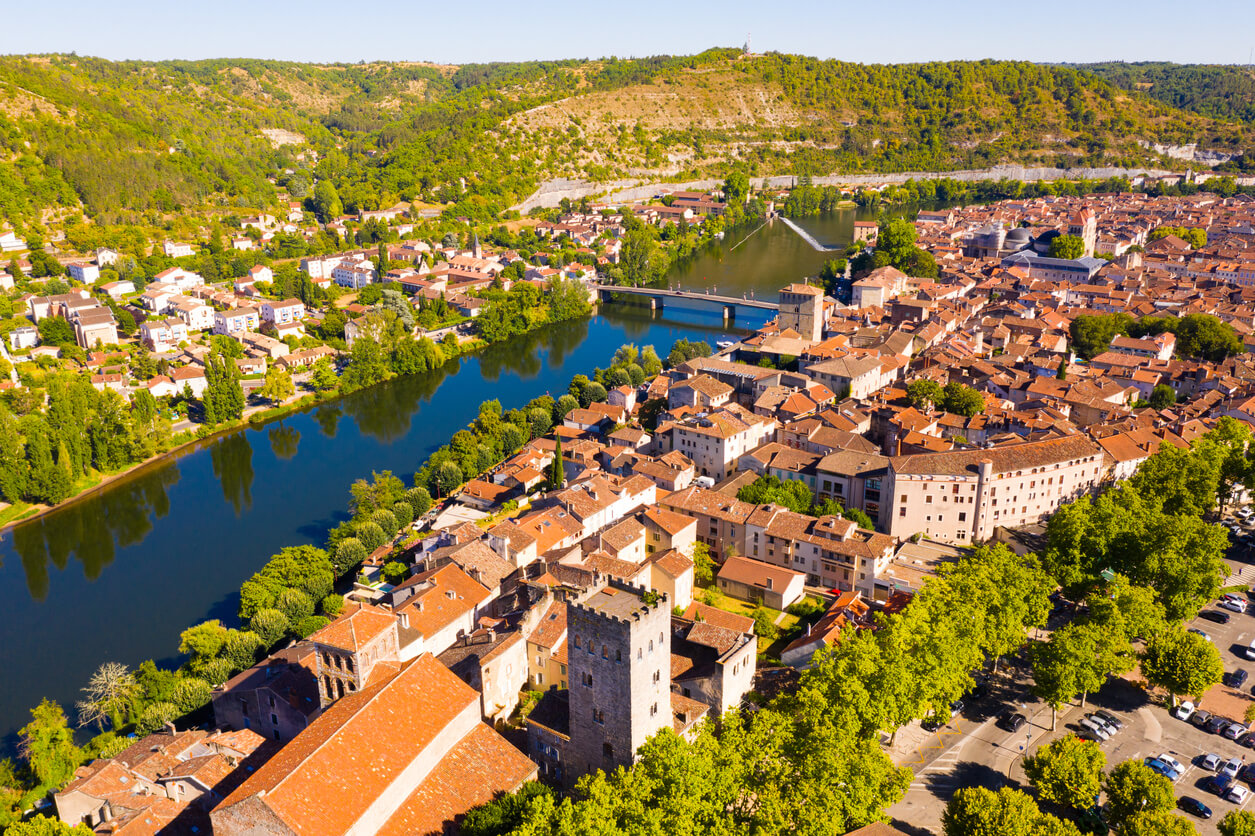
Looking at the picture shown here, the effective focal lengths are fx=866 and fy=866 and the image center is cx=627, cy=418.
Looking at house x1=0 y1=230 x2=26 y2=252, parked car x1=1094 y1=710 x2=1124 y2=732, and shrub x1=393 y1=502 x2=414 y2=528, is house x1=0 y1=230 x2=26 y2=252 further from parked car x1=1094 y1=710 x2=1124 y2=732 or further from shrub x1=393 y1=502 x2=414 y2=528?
parked car x1=1094 y1=710 x2=1124 y2=732

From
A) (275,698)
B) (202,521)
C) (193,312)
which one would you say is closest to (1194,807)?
(275,698)

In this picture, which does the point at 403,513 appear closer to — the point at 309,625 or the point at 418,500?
the point at 418,500

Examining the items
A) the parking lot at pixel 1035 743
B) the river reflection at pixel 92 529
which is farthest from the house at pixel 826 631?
the river reflection at pixel 92 529

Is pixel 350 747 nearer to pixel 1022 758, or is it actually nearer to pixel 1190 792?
pixel 1022 758

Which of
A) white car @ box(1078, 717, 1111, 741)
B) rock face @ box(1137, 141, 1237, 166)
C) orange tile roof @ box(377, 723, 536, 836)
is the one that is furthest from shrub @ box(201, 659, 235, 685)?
rock face @ box(1137, 141, 1237, 166)

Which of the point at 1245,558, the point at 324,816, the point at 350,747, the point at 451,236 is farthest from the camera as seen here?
the point at 451,236

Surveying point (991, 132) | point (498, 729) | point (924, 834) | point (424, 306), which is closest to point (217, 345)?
point (424, 306)
